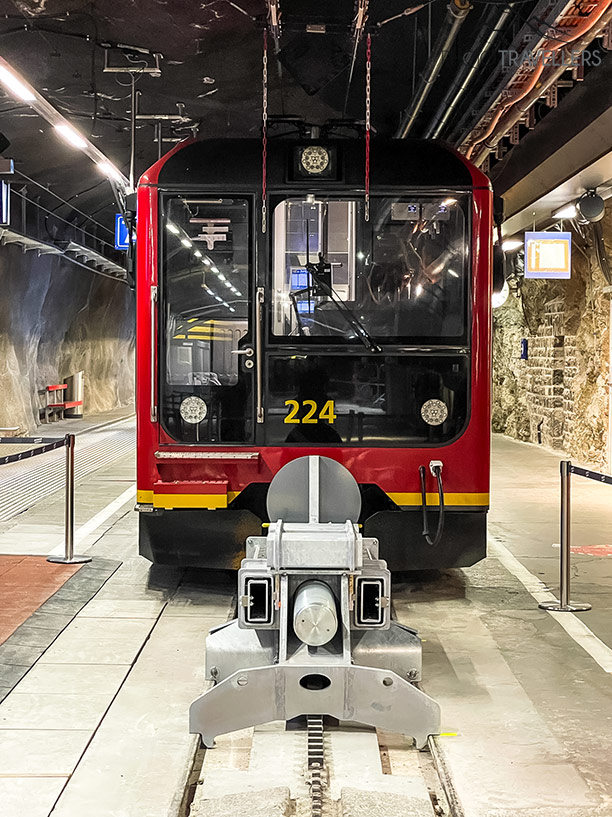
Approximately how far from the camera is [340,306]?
6012 millimetres

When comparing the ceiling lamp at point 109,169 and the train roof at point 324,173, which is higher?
the ceiling lamp at point 109,169

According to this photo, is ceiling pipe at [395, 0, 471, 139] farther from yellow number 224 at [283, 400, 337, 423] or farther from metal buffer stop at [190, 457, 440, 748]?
metal buffer stop at [190, 457, 440, 748]

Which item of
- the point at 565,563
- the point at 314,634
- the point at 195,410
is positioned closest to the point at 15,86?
the point at 195,410

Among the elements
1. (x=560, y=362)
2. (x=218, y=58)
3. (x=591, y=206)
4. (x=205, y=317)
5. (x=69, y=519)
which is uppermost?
(x=218, y=58)

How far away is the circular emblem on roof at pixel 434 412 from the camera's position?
19.9 feet

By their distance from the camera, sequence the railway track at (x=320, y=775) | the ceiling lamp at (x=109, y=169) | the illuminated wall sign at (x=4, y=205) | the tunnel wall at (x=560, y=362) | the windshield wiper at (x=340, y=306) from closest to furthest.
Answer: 1. the railway track at (x=320, y=775)
2. the windshield wiper at (x=340, y=306)
3. the ceiling lamp at (x=109, y=169)
4. the illuminated wall sign at (x=4, y=205)
5. the tunnel wall at (x=560, y=362)

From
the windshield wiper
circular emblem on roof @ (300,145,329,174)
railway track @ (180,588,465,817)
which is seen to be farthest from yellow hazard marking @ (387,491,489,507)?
circular emblem on roof @ (300,145,329,174)

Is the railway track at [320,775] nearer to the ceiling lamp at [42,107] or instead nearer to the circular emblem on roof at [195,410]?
the circular emblem on roof at [195,410]

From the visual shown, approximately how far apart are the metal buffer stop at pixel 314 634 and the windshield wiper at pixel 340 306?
170 centimetres

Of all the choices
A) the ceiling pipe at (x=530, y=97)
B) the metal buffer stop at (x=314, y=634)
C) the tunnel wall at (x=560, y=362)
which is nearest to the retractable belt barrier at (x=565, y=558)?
the metal buffer stop at (x=314, y=634)

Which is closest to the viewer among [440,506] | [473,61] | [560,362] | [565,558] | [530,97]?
[440,506]

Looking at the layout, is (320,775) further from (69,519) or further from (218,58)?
(218,58)

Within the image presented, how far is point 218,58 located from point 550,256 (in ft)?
18.1

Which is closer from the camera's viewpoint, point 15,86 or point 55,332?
point 15,86
